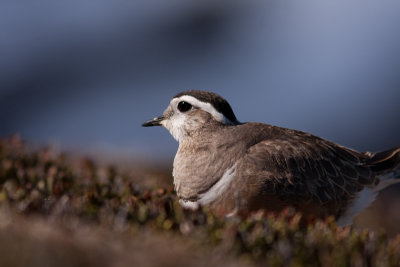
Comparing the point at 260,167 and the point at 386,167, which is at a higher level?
the point at 260,167

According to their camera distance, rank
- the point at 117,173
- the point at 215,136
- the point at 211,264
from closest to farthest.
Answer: the point at 211,264
the point at 215,136
the point at 117,173

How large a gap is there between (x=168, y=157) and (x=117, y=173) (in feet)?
23.9

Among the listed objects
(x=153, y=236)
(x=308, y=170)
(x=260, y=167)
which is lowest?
(x=153, y=236)

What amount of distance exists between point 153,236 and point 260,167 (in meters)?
2.96

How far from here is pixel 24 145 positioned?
500 inches

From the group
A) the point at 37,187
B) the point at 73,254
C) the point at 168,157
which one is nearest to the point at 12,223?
the point at 73,254

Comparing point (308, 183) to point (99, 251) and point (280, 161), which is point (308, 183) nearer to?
point (280, 161)

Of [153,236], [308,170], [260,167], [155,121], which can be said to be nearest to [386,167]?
[308,170]

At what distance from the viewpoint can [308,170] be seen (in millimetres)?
9617

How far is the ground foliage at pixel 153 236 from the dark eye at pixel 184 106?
146 centimetres

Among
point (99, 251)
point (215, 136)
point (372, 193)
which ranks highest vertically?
point (215, 136)

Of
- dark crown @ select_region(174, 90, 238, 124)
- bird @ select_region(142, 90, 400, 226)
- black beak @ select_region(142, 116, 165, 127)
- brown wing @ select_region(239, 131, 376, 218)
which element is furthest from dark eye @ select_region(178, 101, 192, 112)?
brown wing @ select_region(239, 131, 376, 218)

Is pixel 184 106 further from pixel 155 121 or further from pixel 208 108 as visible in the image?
pixel 155 121

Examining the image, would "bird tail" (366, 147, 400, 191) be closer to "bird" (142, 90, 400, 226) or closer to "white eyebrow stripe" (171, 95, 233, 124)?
"bird" (142, 90, 400, 226)
